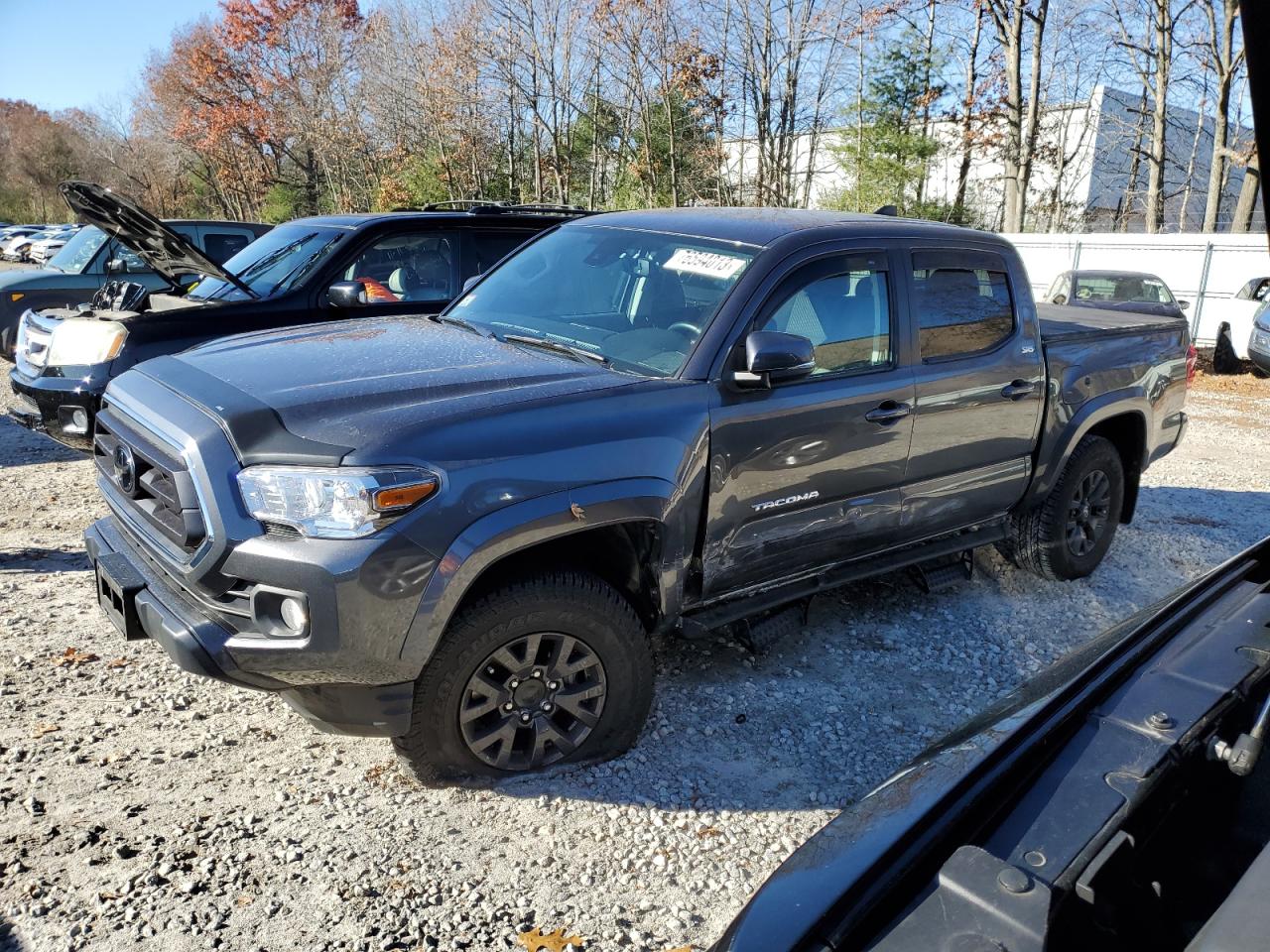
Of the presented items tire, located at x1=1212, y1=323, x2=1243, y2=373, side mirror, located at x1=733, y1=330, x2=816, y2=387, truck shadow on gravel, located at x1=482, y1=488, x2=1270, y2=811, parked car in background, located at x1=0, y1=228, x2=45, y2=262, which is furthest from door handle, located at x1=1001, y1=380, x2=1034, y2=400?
parked car in background, located at x1=0, y1=228, x2=45, y2=262

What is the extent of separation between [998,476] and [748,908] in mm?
3541

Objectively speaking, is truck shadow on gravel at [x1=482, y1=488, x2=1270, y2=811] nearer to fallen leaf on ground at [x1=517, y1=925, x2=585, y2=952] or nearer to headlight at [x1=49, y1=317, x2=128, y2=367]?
fallen leaf on ground at [x1=517, y1=925, x2=585, y2=952]

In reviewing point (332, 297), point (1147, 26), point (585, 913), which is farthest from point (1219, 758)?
point (1147, 26)

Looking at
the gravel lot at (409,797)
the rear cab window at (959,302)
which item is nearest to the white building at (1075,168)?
the rear cab window at (959,302)

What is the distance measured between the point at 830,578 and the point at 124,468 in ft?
9.15

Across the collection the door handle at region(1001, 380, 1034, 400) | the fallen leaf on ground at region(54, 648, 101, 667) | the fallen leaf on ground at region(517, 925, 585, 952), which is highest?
the door handle at region(1001, 380, 1034, 400)

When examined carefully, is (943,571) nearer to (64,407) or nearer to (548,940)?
(548,940)

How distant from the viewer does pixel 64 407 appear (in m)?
5.86

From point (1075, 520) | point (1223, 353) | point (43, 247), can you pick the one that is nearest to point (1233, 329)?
point (1223, 353)

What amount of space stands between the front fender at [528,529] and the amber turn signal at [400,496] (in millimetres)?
169

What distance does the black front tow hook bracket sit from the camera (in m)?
1.72

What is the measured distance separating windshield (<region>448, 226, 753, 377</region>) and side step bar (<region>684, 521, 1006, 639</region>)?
0.98 m

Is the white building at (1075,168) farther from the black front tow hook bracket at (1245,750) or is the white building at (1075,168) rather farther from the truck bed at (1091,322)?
the black front tow hook bracket at (1245,750)

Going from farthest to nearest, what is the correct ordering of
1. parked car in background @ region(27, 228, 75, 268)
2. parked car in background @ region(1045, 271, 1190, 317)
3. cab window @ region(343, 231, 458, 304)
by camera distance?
parked car in background @ region(27, 228, 75, 268) < parked car in background @ region(1045, 271, 1190, 317) < cab window @ region(343, 231, 458, 304)
